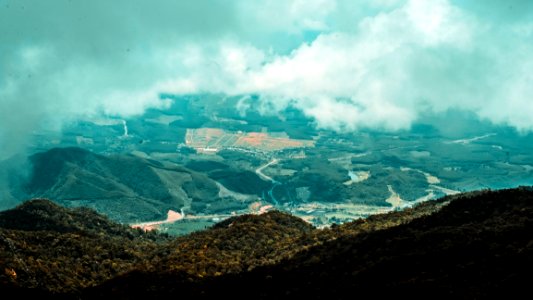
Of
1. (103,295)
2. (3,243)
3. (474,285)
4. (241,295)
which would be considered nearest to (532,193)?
(474,285)

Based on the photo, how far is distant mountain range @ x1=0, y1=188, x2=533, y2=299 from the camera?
44938 mm

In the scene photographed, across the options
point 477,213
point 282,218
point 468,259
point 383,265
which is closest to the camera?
point 468,259

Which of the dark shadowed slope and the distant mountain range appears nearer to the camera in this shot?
the dark shadowed slope

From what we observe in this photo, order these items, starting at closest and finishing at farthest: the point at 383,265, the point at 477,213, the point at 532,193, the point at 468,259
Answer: the point at 468,259, the point at 383,265, the point at 477,213, the point at 532,193

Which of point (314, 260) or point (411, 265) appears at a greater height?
point (411, 265)

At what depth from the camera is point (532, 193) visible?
68.3 metres

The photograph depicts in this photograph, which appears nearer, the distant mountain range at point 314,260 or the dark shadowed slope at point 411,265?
the dark shadowed slope at point 411,265

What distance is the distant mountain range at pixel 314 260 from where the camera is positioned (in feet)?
147

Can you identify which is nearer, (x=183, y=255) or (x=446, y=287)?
(x=446, y=287)

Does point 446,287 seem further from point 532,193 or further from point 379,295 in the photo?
point 532,193

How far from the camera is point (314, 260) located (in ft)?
198

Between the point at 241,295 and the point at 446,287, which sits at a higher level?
the point at 446,287

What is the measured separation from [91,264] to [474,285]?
149 feet

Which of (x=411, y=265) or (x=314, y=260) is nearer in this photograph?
(x=411, y=265)
